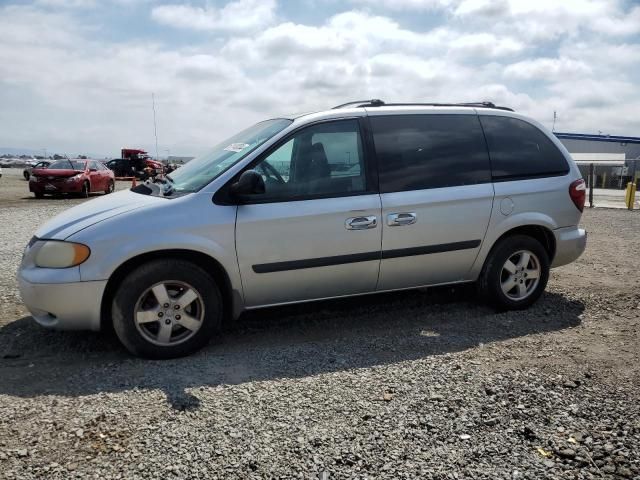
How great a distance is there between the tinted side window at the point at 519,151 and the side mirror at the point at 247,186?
220 centimetres

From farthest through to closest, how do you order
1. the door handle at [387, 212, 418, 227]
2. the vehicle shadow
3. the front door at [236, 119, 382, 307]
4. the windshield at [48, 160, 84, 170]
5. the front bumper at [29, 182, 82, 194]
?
the windshield at [48, 160, 84, 170], the front bumper at [29, 182, 82, 194], the door handle at [387, 212, 418, 227], the front door at [236, 119, 382, 307], the vehicle shadow

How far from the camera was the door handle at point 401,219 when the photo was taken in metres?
4.29

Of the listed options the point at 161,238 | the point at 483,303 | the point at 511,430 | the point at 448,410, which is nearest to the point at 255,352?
the point at 161,238

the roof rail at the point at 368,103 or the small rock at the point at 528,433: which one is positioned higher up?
the roof rail at the point at 368,103

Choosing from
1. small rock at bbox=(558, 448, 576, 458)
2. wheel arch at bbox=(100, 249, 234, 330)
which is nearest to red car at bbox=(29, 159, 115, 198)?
wheel arch at bbox=(100, 249, 234, 330)

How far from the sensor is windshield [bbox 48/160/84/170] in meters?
18.9

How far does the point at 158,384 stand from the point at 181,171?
2.00 m

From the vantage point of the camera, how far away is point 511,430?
9.30ft

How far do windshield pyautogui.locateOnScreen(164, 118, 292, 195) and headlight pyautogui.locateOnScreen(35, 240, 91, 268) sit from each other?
0.79 meters

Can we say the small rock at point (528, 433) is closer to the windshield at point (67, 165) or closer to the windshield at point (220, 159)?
the windshield at point (220, 159)

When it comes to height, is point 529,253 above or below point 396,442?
above

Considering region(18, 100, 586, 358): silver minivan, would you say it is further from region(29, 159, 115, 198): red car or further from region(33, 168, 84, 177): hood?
region(33, 168, 84, 177): hood

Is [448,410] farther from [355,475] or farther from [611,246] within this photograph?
[611,246]

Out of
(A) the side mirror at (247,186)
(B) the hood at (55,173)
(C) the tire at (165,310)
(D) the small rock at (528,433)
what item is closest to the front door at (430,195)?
(A) the side mirror at (247,186)
